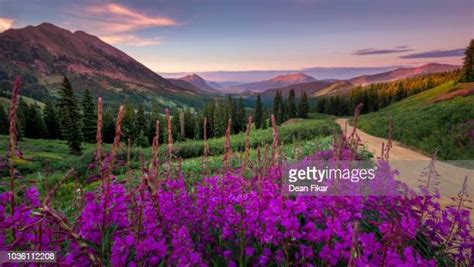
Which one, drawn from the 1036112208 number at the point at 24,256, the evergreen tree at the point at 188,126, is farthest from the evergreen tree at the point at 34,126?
the 1036112208 number at the point at 24,256

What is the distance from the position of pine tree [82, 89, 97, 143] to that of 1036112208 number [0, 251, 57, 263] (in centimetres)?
4569

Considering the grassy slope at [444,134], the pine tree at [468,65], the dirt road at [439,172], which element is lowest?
the dirt road at [439,172]

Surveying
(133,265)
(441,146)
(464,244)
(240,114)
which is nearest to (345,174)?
(464,244)

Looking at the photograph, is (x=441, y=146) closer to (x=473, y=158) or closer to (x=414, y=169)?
(x=473, y=158)

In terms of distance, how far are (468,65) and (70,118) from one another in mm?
65060

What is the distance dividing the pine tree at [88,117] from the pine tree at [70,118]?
3.41 metres

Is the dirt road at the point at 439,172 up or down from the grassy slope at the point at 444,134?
down

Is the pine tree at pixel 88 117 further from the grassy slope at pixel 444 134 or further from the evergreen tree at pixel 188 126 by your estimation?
the grassy slope at pixel 444 134

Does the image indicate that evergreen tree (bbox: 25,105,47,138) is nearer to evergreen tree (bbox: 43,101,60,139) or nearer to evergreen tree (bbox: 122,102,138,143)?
evergreen tree (bbox: 43,101,60,139)

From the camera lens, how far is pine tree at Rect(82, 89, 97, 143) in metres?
44.2

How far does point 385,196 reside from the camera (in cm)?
404

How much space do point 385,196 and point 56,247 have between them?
3.67m

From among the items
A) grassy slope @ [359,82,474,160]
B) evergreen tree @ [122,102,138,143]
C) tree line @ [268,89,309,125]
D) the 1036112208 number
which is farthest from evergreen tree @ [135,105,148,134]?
the 1036112208 number

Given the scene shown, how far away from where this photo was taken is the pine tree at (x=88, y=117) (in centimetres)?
4416
